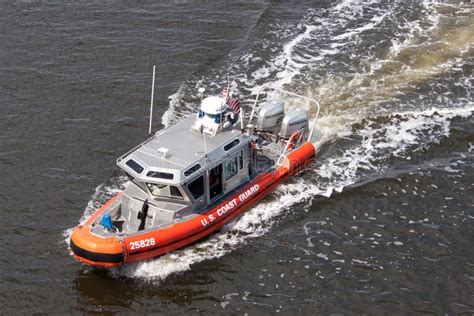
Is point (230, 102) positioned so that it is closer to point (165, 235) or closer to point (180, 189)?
point (180, 189)

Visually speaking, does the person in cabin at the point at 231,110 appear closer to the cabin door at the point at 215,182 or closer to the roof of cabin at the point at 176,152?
the roof of cabin at the point at 176,152

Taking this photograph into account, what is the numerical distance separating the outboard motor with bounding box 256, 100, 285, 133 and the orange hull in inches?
58.4

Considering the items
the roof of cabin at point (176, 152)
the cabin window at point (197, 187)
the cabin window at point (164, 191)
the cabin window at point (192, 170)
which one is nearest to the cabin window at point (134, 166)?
the roof of cabin at point (176, 152)

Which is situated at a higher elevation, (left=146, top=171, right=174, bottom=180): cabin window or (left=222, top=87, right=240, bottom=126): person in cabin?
(left=222, top=87, right=240, bottom=126): person in cabin

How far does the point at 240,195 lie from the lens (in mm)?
20609

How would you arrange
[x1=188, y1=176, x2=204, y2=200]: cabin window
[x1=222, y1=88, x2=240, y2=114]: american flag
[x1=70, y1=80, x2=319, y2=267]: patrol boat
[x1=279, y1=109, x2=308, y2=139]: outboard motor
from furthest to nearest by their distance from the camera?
[x1=279, y1=109, x2=308, y2=139]: outboard motor
[x1=222, y1=88, x2=240, y2=114]: american flag
[x1=188, y1=176, x2=204, y2=200]: cabin window
[x1=70, y1=80, x2=319, y2=267]: patrol boat

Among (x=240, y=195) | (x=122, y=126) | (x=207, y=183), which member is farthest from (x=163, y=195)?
(x=122, y=126)

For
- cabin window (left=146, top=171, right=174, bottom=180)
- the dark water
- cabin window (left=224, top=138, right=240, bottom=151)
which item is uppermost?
cabin window (left=224, top=138, right=240, bottom=151)

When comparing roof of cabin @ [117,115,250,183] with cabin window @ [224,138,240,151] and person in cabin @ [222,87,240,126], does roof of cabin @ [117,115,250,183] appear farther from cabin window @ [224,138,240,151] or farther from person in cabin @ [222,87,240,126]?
person in cabin @ [222,87,240,126]

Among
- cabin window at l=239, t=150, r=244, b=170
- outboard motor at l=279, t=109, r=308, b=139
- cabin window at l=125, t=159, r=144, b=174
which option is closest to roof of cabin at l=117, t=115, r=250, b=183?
cabin window at l=125, t=159, r=144, b=174

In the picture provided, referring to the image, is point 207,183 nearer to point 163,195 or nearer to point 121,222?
point 163,195

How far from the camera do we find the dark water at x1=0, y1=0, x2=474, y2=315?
734 inches

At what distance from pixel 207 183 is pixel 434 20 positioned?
1616 centimetres

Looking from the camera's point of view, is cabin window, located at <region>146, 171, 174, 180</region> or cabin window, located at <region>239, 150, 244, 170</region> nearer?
cabin window, located at <region>146, 171, 174, 180</region>
